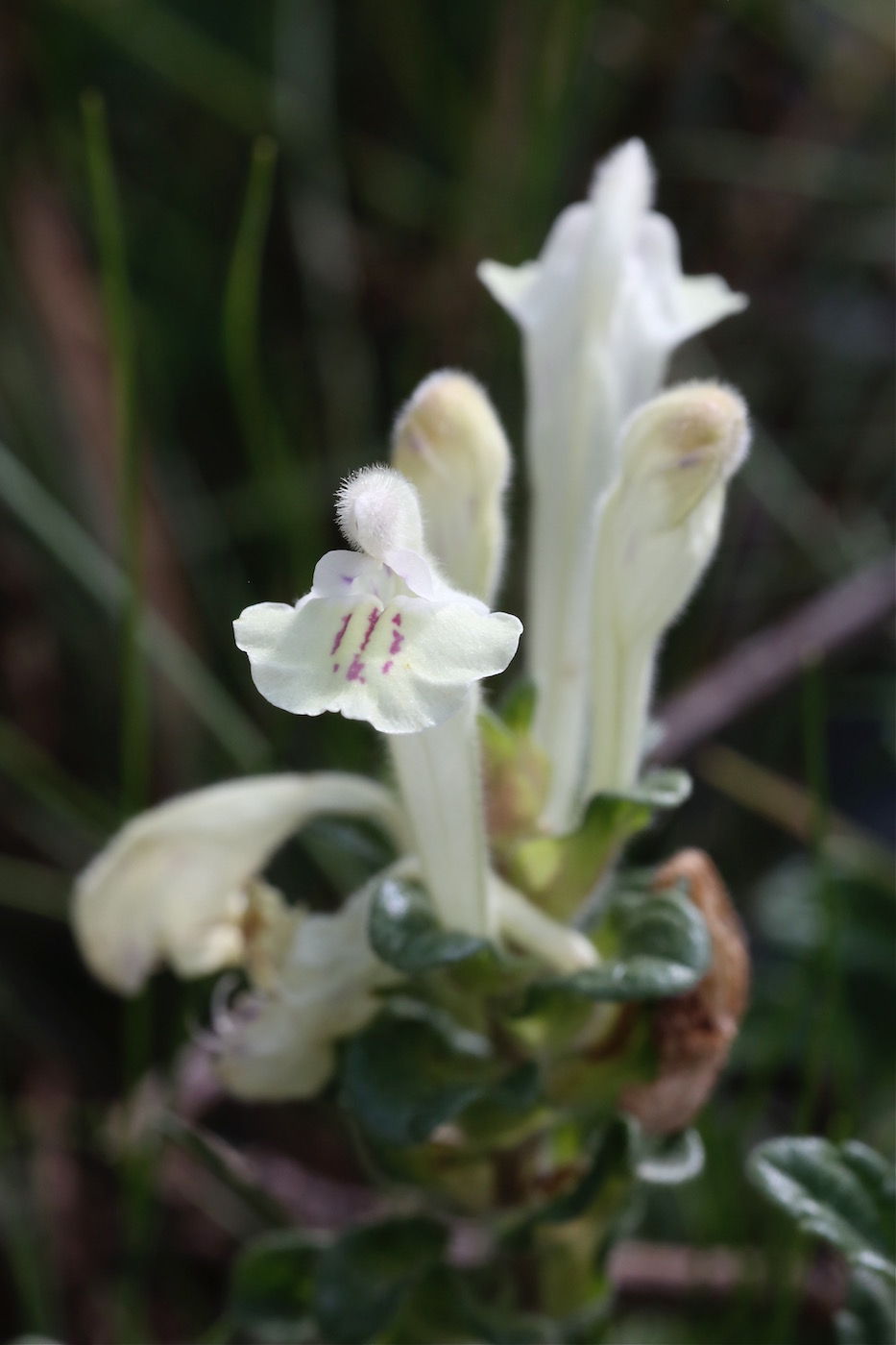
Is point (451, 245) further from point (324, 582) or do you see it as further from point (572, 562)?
Result: point (324, 582)

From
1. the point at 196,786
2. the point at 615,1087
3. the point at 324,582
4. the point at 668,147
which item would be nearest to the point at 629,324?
the point at 324,582

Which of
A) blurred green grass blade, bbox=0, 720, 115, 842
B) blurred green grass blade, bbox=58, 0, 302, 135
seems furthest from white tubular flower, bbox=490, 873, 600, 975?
blurred green grass blade, bbox=58, 0, 302, 135

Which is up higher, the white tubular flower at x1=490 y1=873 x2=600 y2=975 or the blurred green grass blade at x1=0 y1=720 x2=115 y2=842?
the blurred green grass blade at x1=0 y1=720 x2=115 y2=842

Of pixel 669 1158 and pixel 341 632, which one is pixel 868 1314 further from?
pixel 341 632

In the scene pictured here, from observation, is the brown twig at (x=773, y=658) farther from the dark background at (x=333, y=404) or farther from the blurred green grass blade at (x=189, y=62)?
the blurred green grass blade at (x=189, y=62)

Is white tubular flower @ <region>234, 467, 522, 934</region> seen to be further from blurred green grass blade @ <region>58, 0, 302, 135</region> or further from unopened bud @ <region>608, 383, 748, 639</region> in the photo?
blurred green grass blade @ <region>58, 0, 302, 135</region>

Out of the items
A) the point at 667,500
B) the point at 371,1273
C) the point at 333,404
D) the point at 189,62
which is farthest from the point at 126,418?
the point at 189,62
